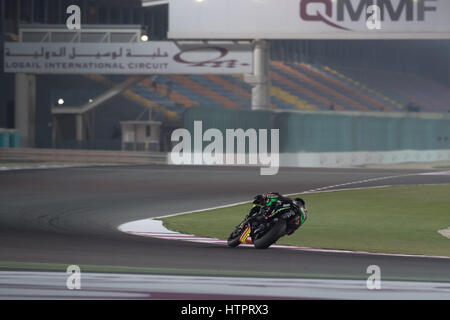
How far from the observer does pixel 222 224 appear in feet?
59.2

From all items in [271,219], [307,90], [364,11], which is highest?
[364,11]

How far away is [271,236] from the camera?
529 inches

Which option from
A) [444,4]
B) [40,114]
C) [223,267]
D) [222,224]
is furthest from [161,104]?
[223,267]

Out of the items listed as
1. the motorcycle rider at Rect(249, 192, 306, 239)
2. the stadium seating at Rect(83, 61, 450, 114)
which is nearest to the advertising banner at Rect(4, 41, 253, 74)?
the stadium seating at Rect(83, 61, 450, 114)

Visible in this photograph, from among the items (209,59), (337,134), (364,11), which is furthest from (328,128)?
(209,59)

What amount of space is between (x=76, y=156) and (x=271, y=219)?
35610 millimetres

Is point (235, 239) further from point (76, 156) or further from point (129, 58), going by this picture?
point (129, 58)

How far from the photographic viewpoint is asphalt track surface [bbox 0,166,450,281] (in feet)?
39.0

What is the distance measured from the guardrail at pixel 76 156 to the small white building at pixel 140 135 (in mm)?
→ 5664

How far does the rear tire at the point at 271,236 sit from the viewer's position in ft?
43.5

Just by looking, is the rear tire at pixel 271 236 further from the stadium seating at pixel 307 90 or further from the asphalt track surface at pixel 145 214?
the stadium seating at pixel 307 90

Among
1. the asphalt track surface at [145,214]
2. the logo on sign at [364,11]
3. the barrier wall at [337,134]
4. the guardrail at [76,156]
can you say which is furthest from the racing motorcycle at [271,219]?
the logo on sign at [364,11]

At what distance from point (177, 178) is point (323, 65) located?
57003 mm

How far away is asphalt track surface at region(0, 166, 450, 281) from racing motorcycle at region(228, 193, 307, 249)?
24 cm
